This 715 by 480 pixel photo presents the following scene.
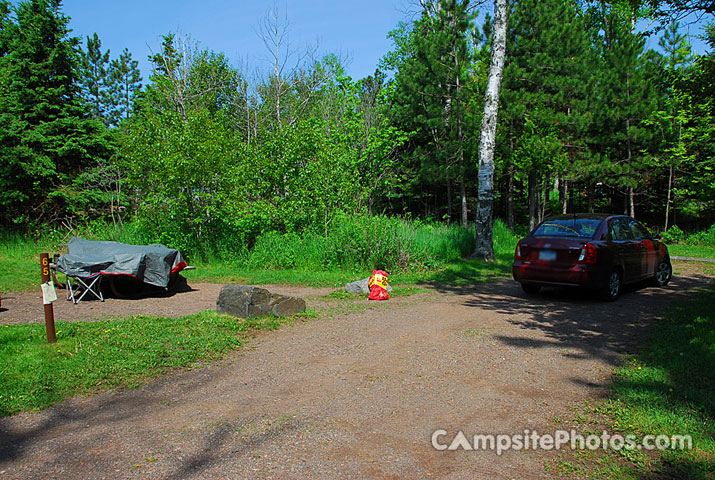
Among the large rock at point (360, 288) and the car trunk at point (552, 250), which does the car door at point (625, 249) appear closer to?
the car trunk at point (552, 250)

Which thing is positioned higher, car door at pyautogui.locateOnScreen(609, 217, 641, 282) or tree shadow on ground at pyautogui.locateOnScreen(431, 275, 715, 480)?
car door at pyautogui.locateOnScreen(609, 217, 641, 282)

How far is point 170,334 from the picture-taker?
7.24m

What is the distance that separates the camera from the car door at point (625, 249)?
980cm

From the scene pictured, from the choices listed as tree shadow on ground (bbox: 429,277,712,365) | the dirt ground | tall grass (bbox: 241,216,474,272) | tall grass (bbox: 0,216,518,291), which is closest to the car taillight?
tree shadow on ground (bbox: 429,277,712,365)

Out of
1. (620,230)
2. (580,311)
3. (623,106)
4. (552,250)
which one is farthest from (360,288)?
(623,106)

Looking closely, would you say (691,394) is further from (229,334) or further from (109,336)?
(109,336)

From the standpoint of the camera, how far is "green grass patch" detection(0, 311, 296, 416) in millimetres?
5277

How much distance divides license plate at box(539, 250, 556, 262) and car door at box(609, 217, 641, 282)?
3.82ft

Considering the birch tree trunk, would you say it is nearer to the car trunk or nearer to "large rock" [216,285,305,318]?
the car trunk

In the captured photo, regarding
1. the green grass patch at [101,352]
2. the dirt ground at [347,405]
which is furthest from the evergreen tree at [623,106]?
the green grass patch at [101,352]

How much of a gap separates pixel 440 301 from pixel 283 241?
7.16 metres

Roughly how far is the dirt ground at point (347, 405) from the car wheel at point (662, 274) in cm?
350

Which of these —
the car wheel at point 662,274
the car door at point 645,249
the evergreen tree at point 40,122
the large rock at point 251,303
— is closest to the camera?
the large rock at point 251,303

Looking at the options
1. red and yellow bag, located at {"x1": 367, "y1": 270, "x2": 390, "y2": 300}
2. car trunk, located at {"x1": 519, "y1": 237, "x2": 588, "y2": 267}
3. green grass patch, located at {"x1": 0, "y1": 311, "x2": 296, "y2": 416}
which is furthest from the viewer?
red and yellow bag, located at {"x1": 367, "y1": 270, "x2": 390, "y2": 300}
